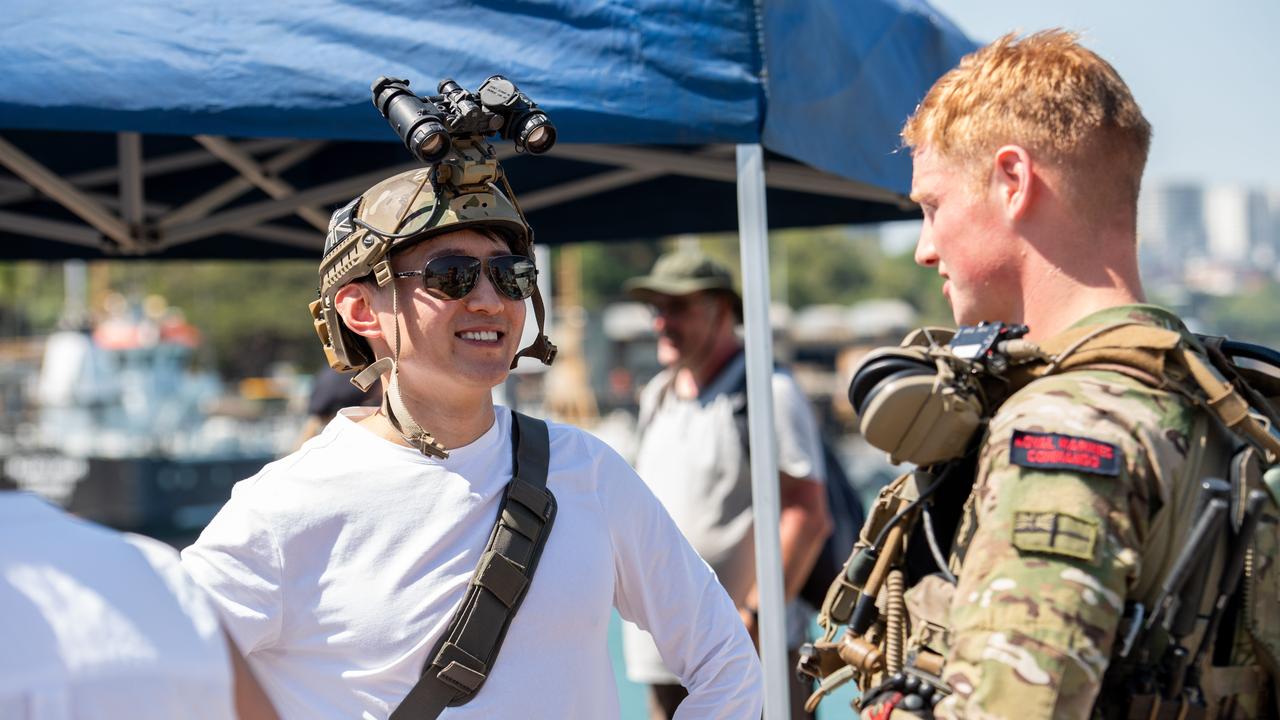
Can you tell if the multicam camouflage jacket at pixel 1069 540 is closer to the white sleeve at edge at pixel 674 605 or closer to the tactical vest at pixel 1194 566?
the tactical vest at pixel 1194 566

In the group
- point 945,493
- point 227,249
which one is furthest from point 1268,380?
point 227,249

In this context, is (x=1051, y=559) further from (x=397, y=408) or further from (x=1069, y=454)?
(x=397, y=408)

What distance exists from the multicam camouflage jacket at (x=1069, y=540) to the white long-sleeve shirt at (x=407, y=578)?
0.81 metres

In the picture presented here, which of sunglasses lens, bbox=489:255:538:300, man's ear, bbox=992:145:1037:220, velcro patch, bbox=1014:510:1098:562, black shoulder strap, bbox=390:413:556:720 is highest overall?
man's ear, bbox=992:145:1037:220

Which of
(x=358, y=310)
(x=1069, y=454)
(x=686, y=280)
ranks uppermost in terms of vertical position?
(x=686, y=280)

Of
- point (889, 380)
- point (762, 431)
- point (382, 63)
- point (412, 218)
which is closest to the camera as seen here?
point (889, 380)

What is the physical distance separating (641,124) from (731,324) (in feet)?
6.27

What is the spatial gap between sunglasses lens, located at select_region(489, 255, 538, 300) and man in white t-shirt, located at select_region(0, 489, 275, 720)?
108cm

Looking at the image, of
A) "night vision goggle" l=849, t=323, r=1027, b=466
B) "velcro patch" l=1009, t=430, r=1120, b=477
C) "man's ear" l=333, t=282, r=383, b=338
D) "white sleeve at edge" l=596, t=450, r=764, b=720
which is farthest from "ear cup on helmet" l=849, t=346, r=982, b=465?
"man's ear" l=333, t=282, r=383, b=338

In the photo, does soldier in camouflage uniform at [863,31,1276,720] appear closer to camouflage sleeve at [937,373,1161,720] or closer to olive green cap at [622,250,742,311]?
camouflage sleeve at [937,373,1161,720]

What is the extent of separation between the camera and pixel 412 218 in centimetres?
235

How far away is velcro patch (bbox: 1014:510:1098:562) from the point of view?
1.57 meters

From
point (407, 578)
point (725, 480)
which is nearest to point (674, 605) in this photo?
point (407, 578)

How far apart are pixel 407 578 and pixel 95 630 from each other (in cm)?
94
